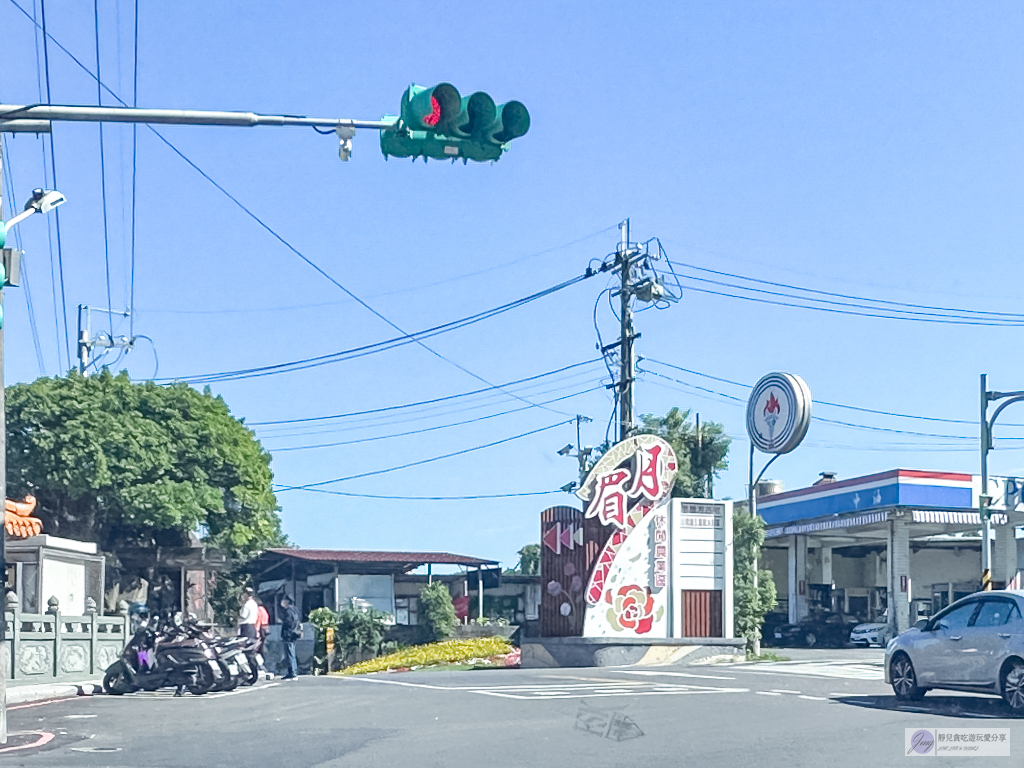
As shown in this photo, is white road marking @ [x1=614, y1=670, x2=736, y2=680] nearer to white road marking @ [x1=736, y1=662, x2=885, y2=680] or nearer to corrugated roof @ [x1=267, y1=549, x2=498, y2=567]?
white road marking @ [x1=736, y1=662, x2=885, y2=680]

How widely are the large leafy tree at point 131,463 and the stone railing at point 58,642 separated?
13440 millimetres

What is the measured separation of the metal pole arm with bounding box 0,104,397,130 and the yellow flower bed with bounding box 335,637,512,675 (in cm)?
2665

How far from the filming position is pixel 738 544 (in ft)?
103

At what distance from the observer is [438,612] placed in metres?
43.2

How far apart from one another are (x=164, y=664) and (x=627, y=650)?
12958 millimetres

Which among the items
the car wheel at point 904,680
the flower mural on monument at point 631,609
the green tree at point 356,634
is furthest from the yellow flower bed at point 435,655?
the car wheel at point 904,680

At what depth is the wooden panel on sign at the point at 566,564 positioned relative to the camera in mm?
28609

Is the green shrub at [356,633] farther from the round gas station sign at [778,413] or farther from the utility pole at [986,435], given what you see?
the utility pole at [986,435]

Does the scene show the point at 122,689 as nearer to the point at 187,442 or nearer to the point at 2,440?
the point at 2,440

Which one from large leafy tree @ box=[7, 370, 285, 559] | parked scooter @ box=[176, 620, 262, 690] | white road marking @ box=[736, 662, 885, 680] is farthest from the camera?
large leafy tree @ box=[7, 370, 285, 559]

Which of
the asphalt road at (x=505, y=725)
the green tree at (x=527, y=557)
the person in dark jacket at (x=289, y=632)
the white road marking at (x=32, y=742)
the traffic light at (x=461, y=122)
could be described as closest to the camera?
the traffic light at (x=461, y=122)

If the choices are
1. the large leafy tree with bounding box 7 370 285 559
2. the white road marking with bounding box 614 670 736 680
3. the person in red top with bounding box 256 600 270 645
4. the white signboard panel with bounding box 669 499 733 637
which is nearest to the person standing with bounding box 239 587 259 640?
the person in red top with bounding box 256 600 270 645

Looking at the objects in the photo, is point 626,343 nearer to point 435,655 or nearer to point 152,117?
point 435,655

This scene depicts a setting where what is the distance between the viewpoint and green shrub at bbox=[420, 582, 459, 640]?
42.9 meters
